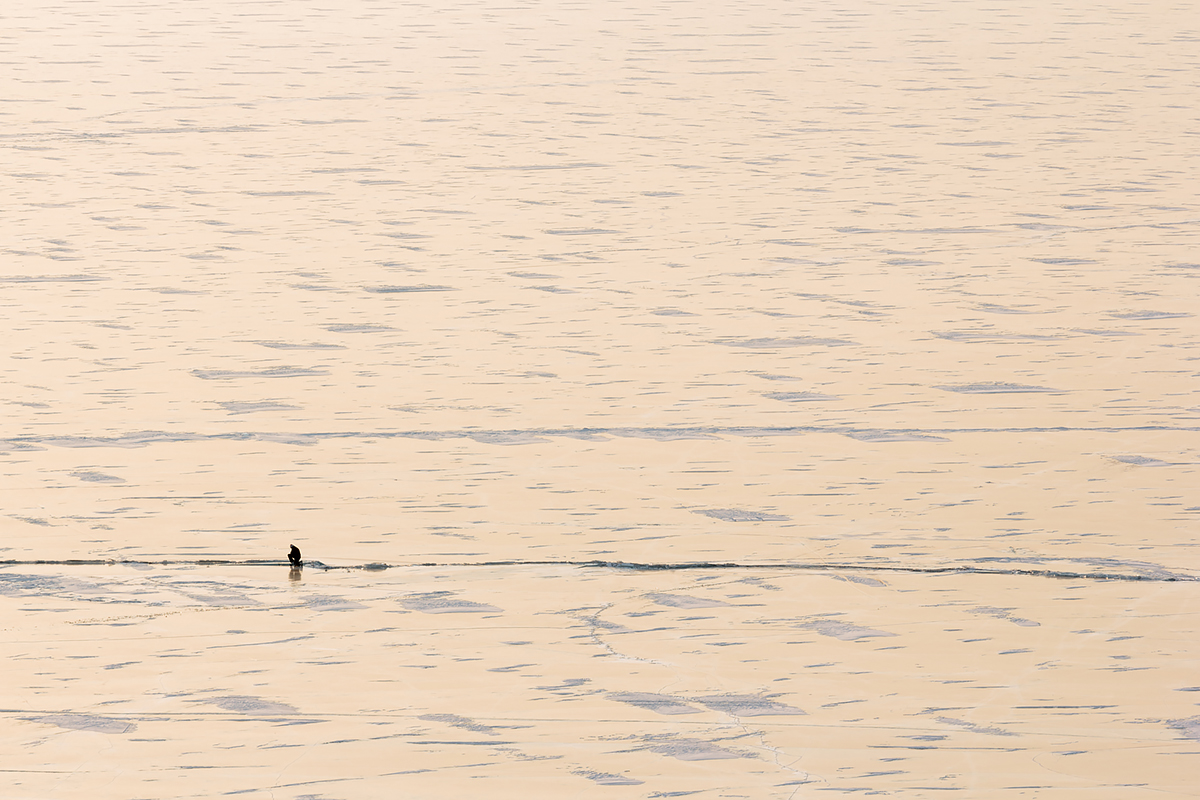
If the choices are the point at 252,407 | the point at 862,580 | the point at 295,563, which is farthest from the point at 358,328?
the point at 862,580

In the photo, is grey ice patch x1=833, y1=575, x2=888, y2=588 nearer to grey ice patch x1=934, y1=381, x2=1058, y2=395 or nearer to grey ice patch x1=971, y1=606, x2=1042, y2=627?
grey ice patch x1=971, y1=606, x2=1042, y2=627

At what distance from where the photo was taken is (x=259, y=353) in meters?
1.26

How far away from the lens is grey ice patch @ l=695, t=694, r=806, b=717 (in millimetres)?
738

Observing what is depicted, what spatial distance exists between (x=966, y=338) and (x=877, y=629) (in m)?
0.53

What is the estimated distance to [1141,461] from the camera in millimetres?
1030

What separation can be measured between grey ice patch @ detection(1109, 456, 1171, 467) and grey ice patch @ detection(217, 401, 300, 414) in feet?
1.95

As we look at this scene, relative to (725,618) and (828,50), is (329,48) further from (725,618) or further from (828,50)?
(725,618)

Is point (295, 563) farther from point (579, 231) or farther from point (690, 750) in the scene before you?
point (579, 231)

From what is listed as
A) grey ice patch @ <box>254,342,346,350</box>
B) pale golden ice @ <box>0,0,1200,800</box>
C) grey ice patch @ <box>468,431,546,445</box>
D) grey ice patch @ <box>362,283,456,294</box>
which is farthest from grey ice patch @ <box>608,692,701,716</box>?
grey ice patch @ <box>362,283,456,294</box>

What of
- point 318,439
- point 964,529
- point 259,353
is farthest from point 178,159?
point 964,529

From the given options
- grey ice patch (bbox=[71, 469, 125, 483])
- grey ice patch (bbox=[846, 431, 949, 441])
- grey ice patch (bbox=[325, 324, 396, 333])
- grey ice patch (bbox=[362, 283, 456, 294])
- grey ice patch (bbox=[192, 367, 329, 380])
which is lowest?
grey ice patch (bbox=[846, 431, 949, 441])

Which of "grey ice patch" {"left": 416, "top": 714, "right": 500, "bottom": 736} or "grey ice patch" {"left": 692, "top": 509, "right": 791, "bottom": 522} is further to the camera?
"grey ice patch" {"left": 692, "top": 509, "right": 791, "bottom": 522}

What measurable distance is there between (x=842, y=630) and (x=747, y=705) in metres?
0.10

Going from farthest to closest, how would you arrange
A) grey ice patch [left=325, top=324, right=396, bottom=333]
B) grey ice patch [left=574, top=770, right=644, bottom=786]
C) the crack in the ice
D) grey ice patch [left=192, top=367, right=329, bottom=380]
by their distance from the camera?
grey ice patch [left=325, top=324, right=396, bottom=333] → grey ice patch [left=192, top=367, right=329, bottom=380] → the crack in the ice → grey ice patch [left=574, top=770, right=644, bottom=786]
